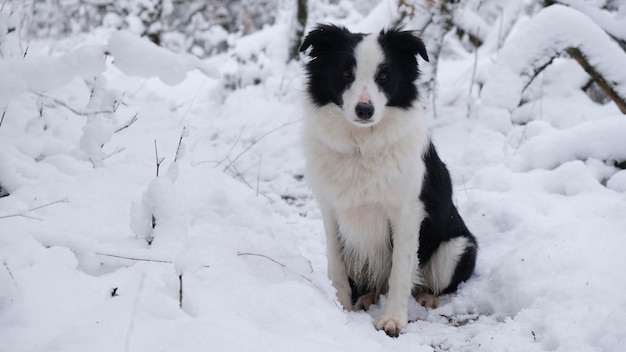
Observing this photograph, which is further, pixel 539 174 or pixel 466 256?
pixel 539 174

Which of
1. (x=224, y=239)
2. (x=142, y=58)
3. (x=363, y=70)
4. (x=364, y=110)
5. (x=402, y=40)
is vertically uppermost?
(x=142, y=58)

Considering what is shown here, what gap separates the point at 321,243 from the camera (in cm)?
415

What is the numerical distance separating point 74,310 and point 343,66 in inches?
76.6

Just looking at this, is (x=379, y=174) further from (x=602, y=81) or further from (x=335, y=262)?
(x=602, y=81)

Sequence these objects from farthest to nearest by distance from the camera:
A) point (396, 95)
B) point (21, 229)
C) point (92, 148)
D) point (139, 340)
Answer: point (396, 95) → point (92, 148) → point (21, 229) → point (139, 340)

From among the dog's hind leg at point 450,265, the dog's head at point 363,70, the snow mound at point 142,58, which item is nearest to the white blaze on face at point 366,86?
the dog's head at point 363,70

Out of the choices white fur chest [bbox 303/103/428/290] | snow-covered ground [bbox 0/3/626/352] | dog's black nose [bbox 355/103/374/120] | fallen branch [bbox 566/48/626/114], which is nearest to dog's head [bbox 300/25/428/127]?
dog's black nose [bbox 355/103/374/120]

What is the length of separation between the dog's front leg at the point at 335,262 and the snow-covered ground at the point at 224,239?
80 mm

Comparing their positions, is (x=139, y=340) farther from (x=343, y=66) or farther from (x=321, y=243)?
(x=321, y=243)

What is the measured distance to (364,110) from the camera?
9.52 feet

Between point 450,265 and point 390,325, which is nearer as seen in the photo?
point 390,325

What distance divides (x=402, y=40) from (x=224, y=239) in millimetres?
1541

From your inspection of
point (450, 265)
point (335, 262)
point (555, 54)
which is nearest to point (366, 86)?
point (335, 262)

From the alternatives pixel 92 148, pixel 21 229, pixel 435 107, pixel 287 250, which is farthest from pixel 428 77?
pixel 21 229
